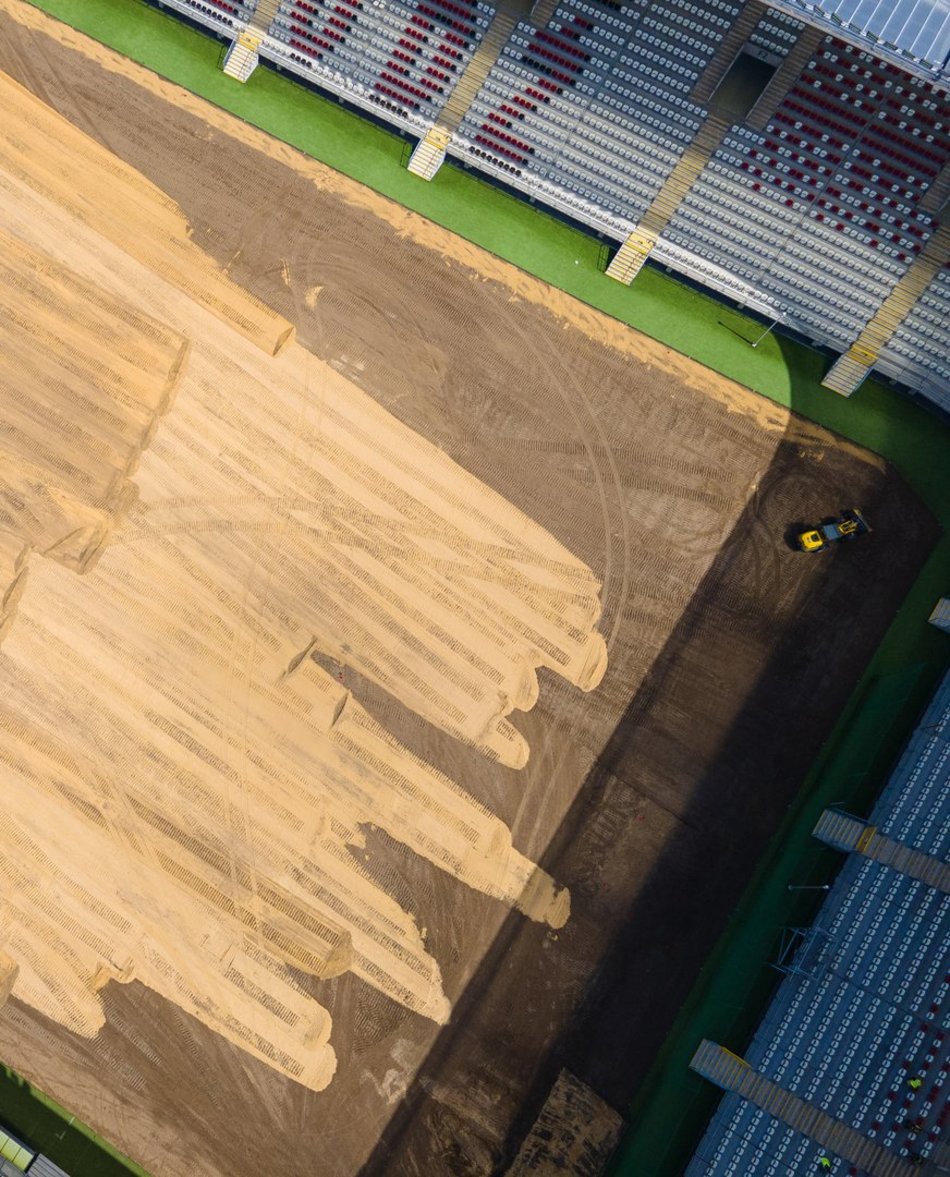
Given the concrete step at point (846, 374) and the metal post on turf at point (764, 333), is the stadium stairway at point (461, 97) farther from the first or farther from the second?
the concrete step at point (846, 374)

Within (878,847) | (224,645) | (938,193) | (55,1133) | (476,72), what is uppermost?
(938,193)

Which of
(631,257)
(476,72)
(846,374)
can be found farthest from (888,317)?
(476,72)

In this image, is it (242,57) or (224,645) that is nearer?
(224,645)

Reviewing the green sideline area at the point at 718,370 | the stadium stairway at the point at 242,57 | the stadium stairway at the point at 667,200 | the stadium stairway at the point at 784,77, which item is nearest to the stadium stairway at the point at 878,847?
the green sideline area at the point at 718,370

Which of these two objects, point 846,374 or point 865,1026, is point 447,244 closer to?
point 846,374

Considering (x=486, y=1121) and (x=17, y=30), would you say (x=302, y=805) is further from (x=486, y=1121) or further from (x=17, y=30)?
(x=17, y=30)

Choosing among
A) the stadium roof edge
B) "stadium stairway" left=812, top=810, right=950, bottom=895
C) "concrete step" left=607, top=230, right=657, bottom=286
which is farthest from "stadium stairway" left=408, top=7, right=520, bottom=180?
"stadium stairway" left=812, top=810, right=950, bottom=895
